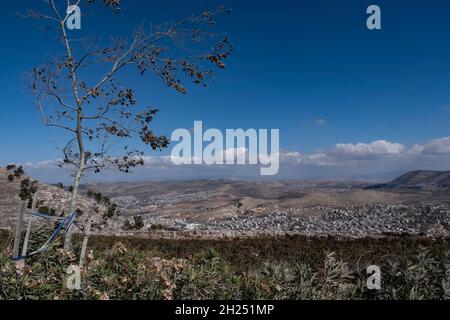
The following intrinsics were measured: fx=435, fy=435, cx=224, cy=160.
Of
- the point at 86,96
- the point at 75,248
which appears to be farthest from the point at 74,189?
the point at 86,96

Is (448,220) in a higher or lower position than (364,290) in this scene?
lower

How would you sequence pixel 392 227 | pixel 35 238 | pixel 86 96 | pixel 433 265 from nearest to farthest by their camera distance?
pixel 433 265 < pixel 35 238 < pixel 86 96 < pixel 392 227

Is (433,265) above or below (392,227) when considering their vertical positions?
above

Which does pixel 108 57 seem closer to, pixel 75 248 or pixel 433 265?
pixel 75 248

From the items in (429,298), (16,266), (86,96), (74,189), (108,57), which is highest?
(108,57)

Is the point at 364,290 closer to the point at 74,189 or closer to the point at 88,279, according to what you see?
the point at 88,279

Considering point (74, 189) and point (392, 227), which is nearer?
point (74, 189)

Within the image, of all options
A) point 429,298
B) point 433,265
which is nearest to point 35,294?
point 429,298
